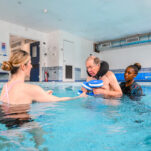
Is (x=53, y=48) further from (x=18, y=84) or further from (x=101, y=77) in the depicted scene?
(x=18, y=84)

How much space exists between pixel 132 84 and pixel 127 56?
33.5 feet

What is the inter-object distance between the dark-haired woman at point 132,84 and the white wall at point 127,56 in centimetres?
944

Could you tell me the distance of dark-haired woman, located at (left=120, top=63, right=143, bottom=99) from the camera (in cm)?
353

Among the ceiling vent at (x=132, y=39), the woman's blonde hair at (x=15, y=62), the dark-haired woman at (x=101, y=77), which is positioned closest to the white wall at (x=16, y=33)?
the ceiling vent at (x=132, y=39)

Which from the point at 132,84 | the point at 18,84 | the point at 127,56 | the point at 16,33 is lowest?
the point at 132,84

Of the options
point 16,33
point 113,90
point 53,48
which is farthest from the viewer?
point 53,48

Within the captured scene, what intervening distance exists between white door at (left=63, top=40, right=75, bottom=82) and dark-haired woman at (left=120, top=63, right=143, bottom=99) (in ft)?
25.9

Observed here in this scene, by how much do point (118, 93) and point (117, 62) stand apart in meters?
11.1

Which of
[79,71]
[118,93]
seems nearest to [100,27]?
[79,71]

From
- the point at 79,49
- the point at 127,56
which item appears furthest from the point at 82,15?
the point at 127,56

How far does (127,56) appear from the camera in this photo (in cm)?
1337

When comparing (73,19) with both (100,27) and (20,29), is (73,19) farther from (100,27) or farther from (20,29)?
(20,29)

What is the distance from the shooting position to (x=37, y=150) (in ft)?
3.59

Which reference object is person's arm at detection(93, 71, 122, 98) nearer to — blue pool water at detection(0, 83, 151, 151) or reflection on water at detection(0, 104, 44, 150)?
blue pool water at detection(0, 83, 151, 151)
